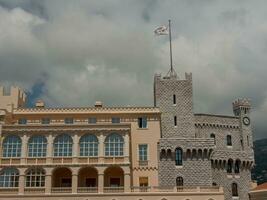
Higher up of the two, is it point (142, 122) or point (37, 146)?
point (142, 122)

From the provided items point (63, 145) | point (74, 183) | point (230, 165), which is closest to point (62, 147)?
point (63, 145)

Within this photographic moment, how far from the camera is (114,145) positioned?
64062 mm

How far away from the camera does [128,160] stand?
63.1 meters

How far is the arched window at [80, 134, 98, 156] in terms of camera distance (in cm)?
6381

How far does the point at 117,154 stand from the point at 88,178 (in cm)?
683

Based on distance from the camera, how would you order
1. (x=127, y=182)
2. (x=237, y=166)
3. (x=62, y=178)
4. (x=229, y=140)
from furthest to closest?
(x=229, y=140), (x=237, y=166), (x=62, y=178), (x=127, y=182)

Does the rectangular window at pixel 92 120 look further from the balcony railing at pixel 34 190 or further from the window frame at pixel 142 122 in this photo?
the balcony railing at pixel 34 190

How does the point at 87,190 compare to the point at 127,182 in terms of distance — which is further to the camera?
the point at 127,182

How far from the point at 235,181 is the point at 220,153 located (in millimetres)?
5615

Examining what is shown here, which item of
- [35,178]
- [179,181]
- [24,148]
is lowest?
[179,181]

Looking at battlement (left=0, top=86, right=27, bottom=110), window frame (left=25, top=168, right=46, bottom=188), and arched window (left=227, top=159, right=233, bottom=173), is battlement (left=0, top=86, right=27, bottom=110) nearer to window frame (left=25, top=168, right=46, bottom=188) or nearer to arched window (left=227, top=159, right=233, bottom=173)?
A: window frame (left=25, top=168, right=46, bottom=188)

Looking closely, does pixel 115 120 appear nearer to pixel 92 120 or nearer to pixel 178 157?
pixel 92 120

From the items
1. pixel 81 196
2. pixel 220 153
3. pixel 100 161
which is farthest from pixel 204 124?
pixel 81 196

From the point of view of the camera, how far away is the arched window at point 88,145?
63812 millimetres
